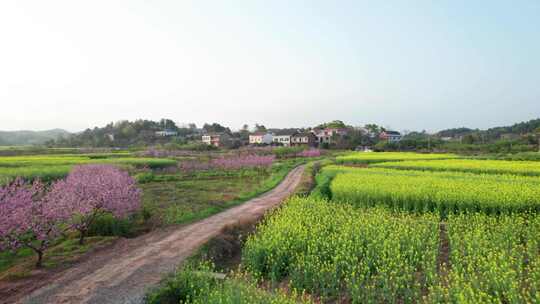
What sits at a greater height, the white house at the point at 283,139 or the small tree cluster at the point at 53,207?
the white house at the point at 283,139

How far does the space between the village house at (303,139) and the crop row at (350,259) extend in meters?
79.3

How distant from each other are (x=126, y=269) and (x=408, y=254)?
307 inches

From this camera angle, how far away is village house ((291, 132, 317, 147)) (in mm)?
91125

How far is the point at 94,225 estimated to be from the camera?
13.4 metres

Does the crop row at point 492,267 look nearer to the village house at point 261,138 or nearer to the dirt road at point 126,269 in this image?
the dirt road at point 126,269

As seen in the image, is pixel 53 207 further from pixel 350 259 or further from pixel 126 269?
pixel 350 259

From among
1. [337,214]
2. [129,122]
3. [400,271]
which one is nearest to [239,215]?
[337,214]

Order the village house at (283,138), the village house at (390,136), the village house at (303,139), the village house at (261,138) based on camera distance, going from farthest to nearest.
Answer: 1. the village house at (390,136)
2. the village house at (261,138)
3. the village house at (283,138)
4. the village house at (303,139)

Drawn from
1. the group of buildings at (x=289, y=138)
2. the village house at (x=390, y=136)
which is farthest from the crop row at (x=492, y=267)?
the village house at (x=390, y=136)

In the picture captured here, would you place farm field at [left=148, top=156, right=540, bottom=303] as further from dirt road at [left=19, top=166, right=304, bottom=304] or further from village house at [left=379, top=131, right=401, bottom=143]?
village house at [left=379, top=131, right=401, bottom=143]

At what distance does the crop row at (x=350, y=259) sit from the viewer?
7641 mm

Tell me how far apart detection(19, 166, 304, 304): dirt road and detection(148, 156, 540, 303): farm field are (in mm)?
1086

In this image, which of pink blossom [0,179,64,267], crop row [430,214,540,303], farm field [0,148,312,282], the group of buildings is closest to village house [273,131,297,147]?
the group of buildings

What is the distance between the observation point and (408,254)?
9.43 meters
